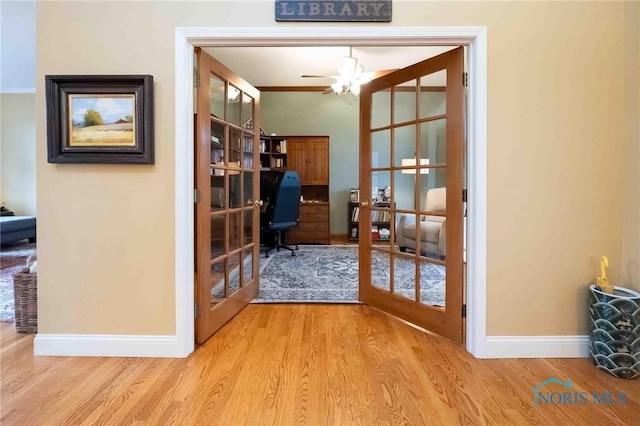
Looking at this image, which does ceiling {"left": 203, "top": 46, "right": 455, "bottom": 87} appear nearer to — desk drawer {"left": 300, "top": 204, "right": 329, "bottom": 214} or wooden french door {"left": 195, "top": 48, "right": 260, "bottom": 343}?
wooden french door {"left": 195, "top": 48, "right": 260, "bottom": 343}

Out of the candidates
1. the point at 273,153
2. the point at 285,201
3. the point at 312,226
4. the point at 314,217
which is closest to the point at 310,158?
the point at 273,153

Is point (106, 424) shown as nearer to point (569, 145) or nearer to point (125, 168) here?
point (125, 168)

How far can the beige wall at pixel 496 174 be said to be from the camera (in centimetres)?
187

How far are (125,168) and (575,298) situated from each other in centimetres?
269

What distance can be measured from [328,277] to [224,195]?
170cm

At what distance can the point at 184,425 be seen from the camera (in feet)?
4.41

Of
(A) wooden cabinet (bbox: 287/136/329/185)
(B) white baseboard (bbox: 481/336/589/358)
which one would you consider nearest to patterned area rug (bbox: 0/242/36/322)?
(B) white baseboard (bbox: 481/336/589/358)

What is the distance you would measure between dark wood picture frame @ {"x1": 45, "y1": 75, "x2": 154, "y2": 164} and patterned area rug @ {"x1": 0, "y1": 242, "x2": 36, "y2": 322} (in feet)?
5.04

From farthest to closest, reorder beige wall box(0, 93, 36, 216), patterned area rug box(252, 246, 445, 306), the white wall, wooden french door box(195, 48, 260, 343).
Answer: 1. beige wall box(0, 93, 36, 216)
2. the white wall
3. patterned area rug box(252, 246, 445, 306)
4. wooden french door box(195, 48, 260, 343)

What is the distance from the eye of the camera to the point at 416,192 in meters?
2.32

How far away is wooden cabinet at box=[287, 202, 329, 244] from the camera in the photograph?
5.80 metres

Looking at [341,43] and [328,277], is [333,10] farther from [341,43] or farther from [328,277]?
[328,277]

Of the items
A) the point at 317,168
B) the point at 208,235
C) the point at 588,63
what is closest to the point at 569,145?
the point at 588,63

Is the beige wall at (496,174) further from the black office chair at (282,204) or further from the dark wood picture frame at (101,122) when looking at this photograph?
the black office chair at (282,204)
